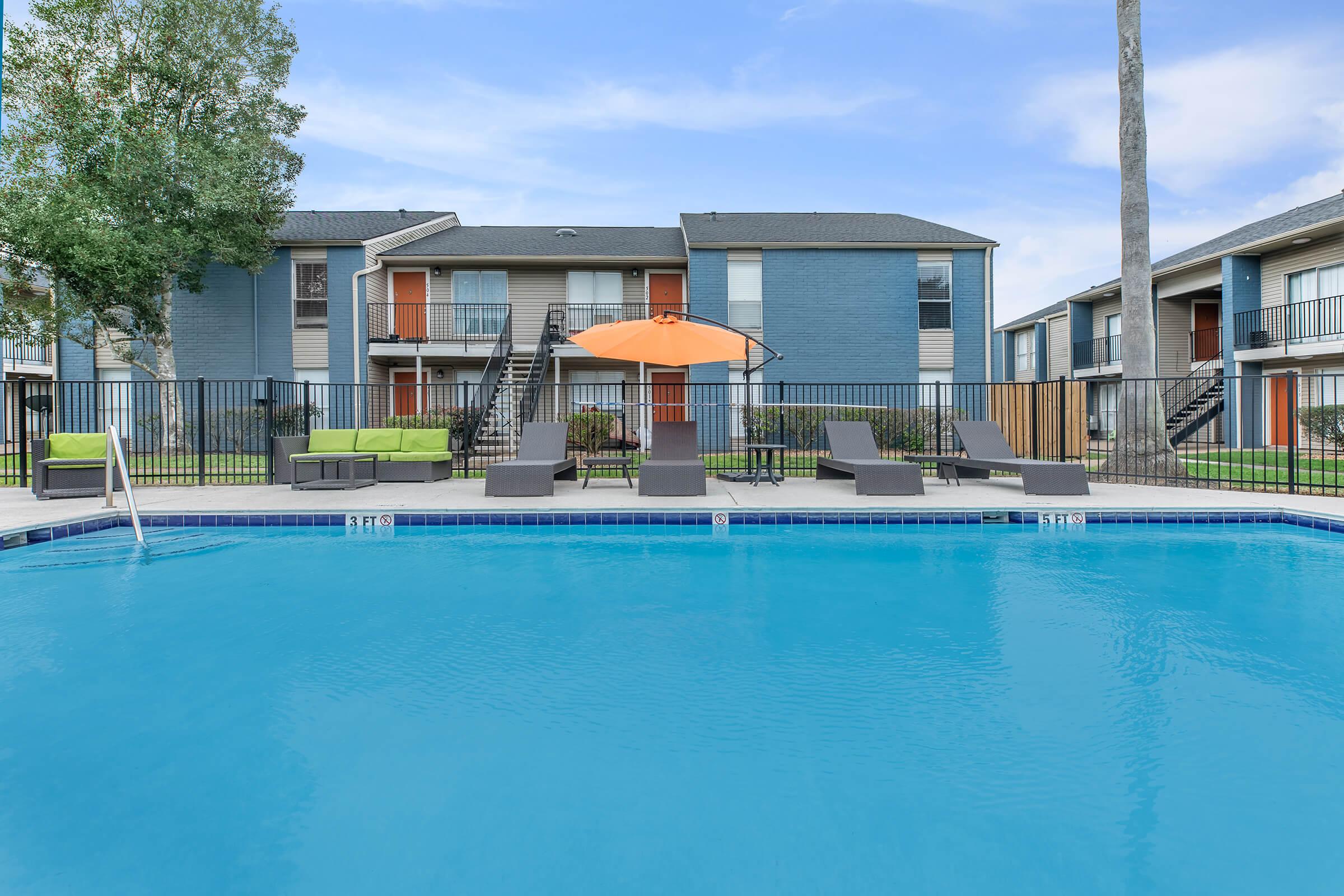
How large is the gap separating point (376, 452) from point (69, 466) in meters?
3.51

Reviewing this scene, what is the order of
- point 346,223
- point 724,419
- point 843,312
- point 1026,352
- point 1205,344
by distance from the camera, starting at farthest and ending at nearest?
point 1026,352 → point 1205,344 → point 346,223 → point 843,312 → point 724,419

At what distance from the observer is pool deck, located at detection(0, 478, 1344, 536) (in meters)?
7.52

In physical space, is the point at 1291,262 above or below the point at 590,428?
above

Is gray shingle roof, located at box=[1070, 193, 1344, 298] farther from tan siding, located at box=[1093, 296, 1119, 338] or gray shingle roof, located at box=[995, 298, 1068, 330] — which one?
gray shingle roof, located at box=[995, 298, 1068, 330]

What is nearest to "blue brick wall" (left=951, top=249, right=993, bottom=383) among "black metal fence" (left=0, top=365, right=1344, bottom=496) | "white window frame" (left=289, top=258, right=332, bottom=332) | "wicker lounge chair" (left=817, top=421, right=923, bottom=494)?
"black metal fence" (left=0, top=365, right=1344, bottom=496)

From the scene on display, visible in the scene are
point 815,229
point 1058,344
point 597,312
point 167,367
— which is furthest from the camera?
point 1058,344

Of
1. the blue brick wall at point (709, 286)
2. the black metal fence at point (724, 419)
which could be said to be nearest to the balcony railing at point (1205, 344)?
the black metal fence at point (724, 419)

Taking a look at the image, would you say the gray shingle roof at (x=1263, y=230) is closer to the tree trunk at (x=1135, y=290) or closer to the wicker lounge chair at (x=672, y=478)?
the tree trunk at (x=1135, y=290)

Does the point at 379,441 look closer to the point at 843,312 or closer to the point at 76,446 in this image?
the point at 76,446

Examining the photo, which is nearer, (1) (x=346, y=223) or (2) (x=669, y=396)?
(2) (x=669, y=396)

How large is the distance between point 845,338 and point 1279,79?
1180cm

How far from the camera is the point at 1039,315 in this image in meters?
30.5

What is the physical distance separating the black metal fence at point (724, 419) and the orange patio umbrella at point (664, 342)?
3.83 feet

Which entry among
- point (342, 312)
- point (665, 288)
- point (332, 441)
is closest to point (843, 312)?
point (665, 288)
